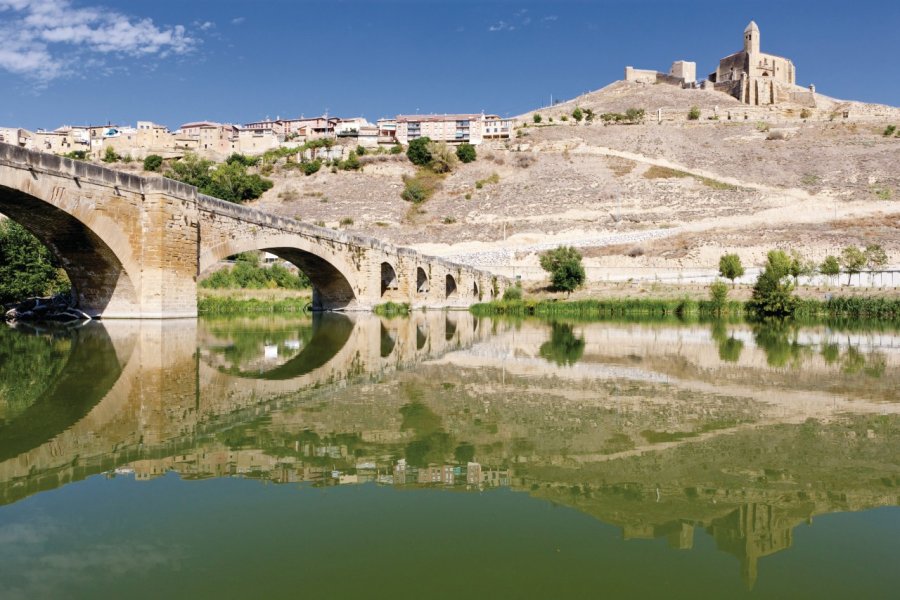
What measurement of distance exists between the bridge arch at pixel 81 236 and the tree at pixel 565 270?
26970 mm

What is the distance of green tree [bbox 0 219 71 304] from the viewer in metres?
25.5

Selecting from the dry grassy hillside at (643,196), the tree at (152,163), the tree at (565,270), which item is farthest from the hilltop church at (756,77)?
the tree at (152,163)

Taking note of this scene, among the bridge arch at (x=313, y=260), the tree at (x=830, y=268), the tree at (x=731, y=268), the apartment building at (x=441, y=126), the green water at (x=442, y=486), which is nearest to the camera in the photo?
the green water at (x=442, y=486)

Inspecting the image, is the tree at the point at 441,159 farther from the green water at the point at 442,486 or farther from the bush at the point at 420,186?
the green water at the point at 442,486

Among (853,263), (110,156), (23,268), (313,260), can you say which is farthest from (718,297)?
(110,156)

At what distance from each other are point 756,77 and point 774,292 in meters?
92.0

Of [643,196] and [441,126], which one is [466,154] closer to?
[643,196]

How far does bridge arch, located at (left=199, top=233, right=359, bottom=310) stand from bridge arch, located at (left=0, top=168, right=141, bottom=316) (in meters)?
2.40

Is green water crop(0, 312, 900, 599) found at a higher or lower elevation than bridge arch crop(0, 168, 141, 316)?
lower

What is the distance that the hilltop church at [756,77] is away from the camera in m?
107

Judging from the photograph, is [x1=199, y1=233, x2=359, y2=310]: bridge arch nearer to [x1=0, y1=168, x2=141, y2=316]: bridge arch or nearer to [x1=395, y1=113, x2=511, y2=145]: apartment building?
[x1=0, y1=168, x2=141, y2=316]: bridge arch

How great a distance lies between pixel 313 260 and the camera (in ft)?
90.5

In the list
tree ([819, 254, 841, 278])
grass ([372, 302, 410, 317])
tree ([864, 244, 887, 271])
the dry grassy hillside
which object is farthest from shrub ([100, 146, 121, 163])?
tree ([864, 244, 887, 271])

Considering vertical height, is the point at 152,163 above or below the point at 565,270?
above
